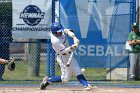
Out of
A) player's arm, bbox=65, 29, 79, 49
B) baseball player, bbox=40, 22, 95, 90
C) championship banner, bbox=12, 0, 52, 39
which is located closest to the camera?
player's arm, bbox=65, 29, 79, 49

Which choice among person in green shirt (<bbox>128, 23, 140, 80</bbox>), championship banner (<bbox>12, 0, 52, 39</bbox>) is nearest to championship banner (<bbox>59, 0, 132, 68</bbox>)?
person in green shirt (<bbox>128, 23, 140, 80</bbox>)

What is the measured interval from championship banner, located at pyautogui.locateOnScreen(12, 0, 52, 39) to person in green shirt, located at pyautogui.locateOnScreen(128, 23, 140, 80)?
2.61 m

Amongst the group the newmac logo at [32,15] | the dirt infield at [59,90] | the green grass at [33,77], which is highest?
the newmac logo at [32,15]

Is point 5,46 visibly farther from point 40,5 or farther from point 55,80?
point 55,80

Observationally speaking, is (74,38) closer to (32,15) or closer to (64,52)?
(64,52)

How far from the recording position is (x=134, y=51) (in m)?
17.2

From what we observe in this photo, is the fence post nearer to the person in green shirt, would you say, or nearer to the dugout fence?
the dugout fence

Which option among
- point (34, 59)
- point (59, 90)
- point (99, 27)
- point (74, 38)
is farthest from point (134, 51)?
point (74, 38)

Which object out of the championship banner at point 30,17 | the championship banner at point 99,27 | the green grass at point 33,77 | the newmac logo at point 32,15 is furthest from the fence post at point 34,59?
the championship banner at point 99,27

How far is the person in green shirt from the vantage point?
55.5 feet

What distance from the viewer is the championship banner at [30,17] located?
1688 cm

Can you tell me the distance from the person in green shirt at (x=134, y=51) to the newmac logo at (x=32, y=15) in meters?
2.87

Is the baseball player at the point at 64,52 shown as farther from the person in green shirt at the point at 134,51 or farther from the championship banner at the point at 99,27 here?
the person in green shirt at the point at 134,51

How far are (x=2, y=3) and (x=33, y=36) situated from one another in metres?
1.52
